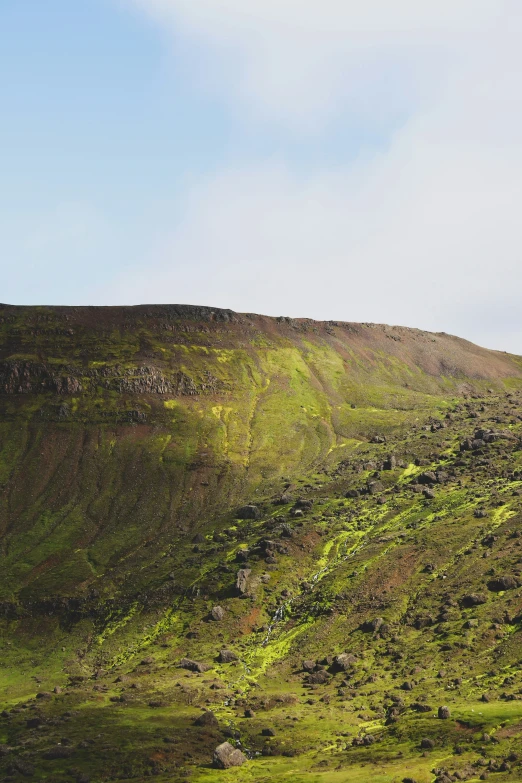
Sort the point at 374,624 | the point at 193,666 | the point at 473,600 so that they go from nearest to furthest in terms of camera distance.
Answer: the point at 473,600 → the point at 193,666 → the point at 374,624

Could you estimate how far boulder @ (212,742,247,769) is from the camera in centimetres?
8369

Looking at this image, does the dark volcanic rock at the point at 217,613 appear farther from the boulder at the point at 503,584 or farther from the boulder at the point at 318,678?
the boulder at the point at 503,584

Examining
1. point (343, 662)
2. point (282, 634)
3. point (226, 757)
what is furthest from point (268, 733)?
point (282, 634)

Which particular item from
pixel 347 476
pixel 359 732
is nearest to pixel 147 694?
pixel 359 732

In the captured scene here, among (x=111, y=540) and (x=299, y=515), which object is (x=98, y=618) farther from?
(x=299, y=515)

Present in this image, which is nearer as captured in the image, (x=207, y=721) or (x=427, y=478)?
(x=207, y=721)

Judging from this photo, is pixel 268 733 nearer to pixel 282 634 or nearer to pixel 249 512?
pixel 282 634

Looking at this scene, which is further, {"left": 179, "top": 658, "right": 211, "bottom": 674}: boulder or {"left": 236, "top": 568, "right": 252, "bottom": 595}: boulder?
{"left": 236, "top": 568, "right": 252, "bottom": 595}: boulder

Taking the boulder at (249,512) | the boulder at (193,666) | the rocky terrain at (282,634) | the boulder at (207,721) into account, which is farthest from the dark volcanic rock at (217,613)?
the boulder at (249,512)

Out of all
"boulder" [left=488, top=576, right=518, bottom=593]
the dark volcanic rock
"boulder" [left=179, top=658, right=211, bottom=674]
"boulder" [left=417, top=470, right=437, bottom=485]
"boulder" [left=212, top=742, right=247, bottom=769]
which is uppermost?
"boulder" [left=417, top=470, right=437, bottom=485]

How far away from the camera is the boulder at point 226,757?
275 ft

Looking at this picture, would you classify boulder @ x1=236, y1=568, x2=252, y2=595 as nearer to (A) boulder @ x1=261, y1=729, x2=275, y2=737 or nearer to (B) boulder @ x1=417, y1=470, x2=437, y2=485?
(A) boulder @ x1=261, y1=729, x2=275, y2=737

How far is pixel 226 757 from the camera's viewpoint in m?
84.2

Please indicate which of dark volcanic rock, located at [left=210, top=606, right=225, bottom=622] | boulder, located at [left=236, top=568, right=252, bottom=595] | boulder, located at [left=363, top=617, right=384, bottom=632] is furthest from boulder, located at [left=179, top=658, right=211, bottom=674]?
boulder, located at [left=363, top=617, right=384, bottom=632]
